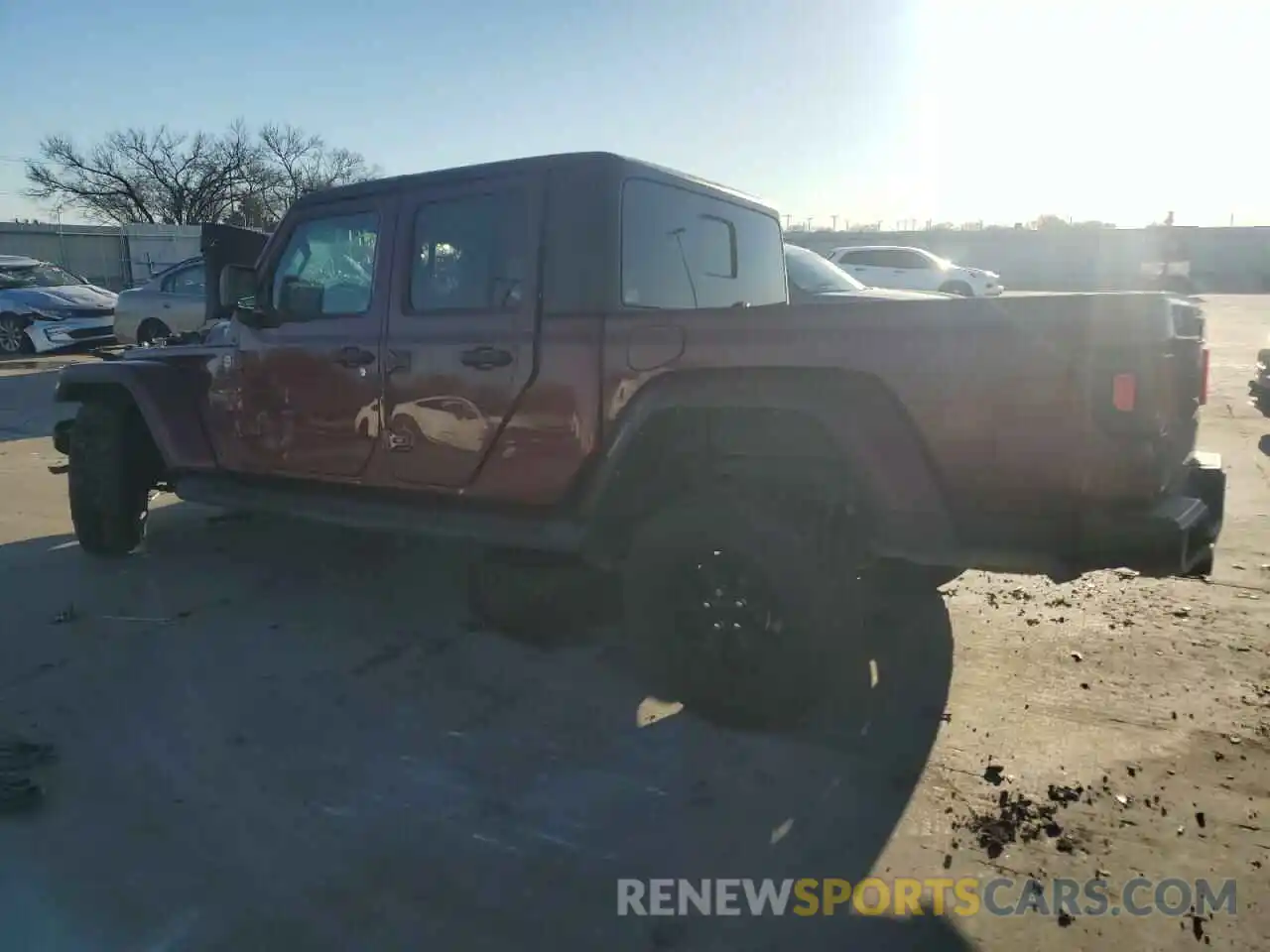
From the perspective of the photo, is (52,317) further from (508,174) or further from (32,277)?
(508,174)

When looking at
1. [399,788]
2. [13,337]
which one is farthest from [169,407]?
[13,337]

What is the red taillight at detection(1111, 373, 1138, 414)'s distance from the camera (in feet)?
8.07

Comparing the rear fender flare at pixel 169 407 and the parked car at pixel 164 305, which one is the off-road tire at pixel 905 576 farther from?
the parked car at pixel 164 305

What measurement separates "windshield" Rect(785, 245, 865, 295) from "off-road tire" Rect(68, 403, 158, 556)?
21.3 ft

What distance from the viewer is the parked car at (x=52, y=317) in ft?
53.9

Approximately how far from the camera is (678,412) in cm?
320

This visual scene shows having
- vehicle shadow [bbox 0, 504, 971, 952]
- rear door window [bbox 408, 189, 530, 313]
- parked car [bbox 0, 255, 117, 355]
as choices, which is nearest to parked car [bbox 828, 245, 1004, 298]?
parked car [bbox 0, 255, 117, 355]

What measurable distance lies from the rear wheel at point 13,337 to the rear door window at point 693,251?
17034 mm

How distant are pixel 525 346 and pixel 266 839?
1948 millimetres

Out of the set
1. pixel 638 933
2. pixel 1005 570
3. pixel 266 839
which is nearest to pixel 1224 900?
pixel 1005 570

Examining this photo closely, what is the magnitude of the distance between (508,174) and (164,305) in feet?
37.0

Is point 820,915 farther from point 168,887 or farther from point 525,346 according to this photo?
point 525,346

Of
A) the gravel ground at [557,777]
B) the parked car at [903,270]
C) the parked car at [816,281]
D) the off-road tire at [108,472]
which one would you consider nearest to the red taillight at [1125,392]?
the gravel ground at [557,777]

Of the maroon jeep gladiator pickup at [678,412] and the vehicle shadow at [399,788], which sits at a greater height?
the maroon jeep gladiator pickup at [678,412]
